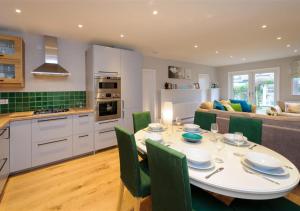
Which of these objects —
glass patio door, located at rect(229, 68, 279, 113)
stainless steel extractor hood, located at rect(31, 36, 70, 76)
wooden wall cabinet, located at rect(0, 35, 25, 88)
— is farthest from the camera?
glass patio door, located at rect(229, 68, 279, 113)

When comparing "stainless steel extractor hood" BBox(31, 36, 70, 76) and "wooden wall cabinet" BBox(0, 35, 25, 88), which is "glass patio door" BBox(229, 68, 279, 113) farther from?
"wooden wall cabinet" BBox(0, 35, 25, 88)

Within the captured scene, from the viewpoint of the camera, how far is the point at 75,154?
3.15 metres

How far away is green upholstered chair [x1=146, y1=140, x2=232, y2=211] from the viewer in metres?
0.96

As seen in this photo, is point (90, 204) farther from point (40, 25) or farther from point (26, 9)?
point (40, 25)

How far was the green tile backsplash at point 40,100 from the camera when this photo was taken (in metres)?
2.98

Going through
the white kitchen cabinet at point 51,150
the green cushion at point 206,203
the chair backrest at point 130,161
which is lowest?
the white kitchen cabinet at point 51,150

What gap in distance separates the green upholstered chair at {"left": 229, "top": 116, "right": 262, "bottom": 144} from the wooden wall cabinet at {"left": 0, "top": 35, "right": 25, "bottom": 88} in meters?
3.36

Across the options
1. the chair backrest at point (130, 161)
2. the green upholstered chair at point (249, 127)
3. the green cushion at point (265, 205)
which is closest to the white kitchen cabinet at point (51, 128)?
the chair backrest at point (130, 161)

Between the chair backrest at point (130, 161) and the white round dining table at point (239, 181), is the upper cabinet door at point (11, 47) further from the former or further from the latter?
the white round dining table at point (239, 181)

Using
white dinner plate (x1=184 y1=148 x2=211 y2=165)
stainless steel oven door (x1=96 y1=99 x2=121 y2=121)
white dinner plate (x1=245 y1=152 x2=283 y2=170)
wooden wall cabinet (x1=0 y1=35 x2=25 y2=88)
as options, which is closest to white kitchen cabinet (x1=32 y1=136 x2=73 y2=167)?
stainless steel oven door (x1=96 y1=99 x2=121 y2=121)

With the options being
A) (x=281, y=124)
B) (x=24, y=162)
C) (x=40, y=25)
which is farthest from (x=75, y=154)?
(x=281, y=124)

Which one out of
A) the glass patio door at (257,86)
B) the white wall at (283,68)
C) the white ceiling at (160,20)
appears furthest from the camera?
the glass patio door at (257,86)

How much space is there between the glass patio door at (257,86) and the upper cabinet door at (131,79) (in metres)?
5.16

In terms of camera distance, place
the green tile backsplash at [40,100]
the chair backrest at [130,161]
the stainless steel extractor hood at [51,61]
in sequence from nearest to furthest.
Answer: the chair backrest at [130,161]
the green tile backsplash at [40,100]
the stainless steel extractor hood at [51,61]
